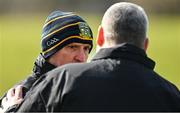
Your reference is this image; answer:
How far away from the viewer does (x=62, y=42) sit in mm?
5809

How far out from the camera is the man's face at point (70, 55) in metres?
5.71

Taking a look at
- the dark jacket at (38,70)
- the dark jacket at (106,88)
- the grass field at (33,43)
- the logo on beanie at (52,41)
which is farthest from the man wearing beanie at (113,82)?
the grass field at (33,43)

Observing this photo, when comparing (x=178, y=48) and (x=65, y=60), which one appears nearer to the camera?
(x=65, y=60)

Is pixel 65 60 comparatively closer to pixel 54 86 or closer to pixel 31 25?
pixel 54 86

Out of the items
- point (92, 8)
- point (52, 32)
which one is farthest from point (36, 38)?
point (52, 32)

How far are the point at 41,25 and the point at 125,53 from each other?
23.8 metres

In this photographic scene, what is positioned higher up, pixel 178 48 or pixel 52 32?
pixel 52 32

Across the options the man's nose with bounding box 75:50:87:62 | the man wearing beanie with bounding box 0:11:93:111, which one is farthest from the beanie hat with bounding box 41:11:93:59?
the man's nose with bounding box 75:50:87:62

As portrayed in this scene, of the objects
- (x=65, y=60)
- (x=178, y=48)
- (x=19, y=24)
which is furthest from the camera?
(x=19, y=24)

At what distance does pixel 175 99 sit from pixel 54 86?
2.17 ft

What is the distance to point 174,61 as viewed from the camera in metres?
24.1

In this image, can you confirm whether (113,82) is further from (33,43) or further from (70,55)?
(33,43)

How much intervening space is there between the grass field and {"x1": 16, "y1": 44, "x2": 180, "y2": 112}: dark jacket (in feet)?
50.0

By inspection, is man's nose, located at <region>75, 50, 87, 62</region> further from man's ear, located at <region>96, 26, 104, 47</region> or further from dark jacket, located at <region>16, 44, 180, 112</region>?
dark jacket, located at <region>16, 44, 180, 112</region>
